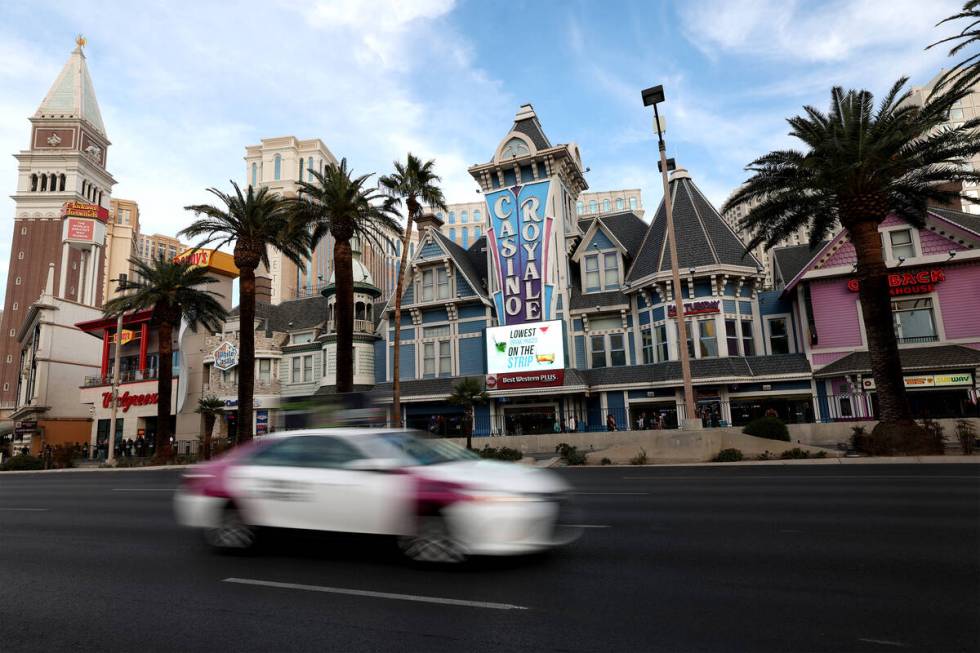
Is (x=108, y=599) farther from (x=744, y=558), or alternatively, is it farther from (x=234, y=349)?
(x=234, y=349)

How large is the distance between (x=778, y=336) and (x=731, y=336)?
342 centimetres

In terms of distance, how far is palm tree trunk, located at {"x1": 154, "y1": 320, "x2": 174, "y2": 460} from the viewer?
3509 centimetres

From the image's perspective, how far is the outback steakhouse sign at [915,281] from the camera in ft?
88.5

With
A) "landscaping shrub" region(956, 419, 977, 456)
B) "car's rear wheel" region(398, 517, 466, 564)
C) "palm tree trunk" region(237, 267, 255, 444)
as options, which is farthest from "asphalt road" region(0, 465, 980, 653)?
"palm tree trunk" region(237, 267, 255, 444)

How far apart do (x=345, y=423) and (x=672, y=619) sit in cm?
1629

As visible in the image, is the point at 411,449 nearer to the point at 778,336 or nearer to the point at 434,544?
the point at 434,544

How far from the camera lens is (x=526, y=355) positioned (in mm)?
32312

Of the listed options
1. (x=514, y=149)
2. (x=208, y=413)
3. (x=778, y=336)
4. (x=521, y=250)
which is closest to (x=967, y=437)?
(x=778, y=336)

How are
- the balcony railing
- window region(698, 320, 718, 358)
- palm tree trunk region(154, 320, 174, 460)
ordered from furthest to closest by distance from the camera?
1. the balcony railing
2. palm tree trunk region(154, 320, 174, 460)
3. window region(698, 320, 718, 358)

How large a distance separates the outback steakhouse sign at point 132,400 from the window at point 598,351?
34.3 m

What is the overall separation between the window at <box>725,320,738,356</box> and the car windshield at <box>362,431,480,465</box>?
25392mm

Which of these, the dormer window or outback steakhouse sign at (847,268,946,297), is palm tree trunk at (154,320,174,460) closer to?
the dormer window

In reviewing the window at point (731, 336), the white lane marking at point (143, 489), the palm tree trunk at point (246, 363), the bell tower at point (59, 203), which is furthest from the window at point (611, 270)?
the bell tower at point (59, 203)

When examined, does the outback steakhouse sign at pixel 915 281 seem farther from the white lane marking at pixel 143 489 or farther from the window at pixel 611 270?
the white lane marking at pixel 143 489
